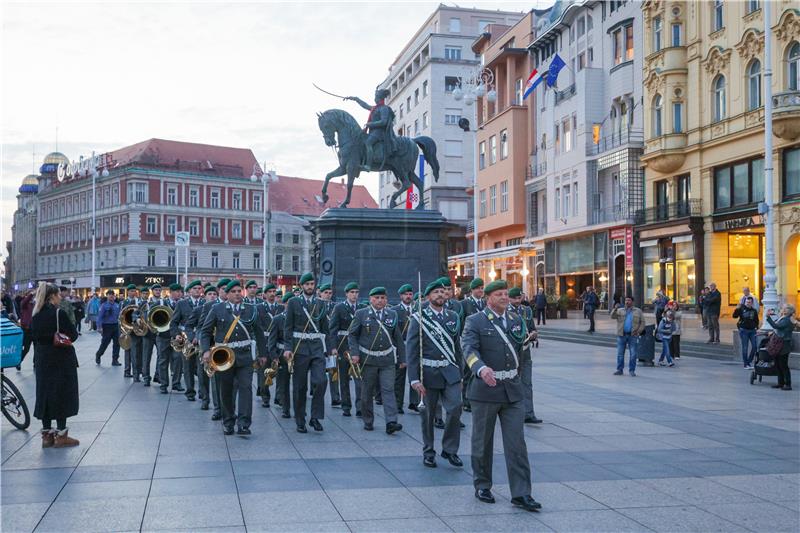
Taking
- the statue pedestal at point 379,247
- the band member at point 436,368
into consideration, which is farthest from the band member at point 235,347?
the statue pedestal at point 379,247

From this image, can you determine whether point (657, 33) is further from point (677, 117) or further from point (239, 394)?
point (239, 394)

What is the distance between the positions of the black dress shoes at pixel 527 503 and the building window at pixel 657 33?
3781 cm

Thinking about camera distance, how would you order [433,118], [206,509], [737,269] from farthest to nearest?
[433,118] < [737,269] < [206,509]

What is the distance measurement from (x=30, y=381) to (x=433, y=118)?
61.6m

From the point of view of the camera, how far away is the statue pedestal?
22.2 m

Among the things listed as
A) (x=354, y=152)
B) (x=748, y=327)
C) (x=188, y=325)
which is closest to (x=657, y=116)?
(x=354, y=152)

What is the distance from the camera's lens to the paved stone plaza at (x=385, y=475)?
6.53m

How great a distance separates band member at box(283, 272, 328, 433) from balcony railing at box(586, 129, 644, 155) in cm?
3564

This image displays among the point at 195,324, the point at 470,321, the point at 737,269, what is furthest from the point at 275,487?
the point at 737,269

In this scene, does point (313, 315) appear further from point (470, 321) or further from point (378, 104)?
point (378, 104)

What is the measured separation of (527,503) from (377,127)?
17.8m

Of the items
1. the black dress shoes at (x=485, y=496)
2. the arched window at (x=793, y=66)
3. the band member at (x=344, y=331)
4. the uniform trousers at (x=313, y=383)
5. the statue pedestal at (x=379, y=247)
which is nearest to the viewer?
the black dress shoes at (x=485, y=496)

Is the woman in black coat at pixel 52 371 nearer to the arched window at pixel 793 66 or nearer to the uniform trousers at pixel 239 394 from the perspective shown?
the uniform trousers at pixel 239 394

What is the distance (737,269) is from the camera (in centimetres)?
3712
